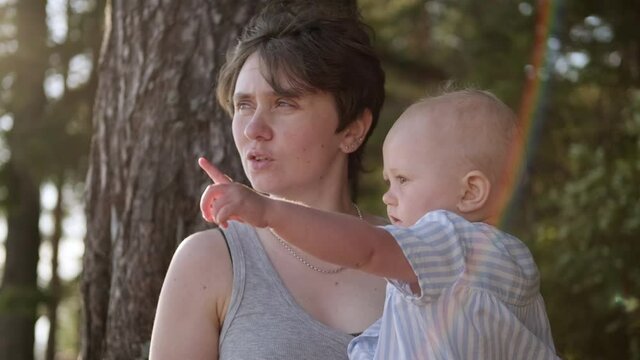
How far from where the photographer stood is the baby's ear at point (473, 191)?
2.07m

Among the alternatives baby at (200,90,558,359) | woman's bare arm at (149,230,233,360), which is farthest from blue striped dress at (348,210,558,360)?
woman's bare arm at (149,230,233,360)

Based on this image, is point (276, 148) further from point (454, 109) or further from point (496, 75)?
point (496, 75)

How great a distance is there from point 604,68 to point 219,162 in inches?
142

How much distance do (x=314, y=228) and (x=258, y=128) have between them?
82cm

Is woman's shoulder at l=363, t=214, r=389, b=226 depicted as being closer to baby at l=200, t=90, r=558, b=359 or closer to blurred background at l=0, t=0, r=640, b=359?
baby at l=200, t=90, r=558, b=359

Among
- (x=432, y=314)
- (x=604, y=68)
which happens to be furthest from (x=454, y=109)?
(x=604, y=68)

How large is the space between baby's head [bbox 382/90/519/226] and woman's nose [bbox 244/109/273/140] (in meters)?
0.54

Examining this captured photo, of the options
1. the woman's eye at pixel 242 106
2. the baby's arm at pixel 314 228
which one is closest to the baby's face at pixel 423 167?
the baby's arm at pixel 314 228

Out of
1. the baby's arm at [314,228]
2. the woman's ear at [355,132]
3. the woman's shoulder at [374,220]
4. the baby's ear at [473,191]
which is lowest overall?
the woman's shoulder at [374,220]

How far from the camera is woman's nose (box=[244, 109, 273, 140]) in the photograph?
257cm

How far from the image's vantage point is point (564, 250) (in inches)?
225

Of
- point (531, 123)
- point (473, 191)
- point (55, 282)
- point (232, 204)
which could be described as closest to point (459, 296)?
point (473, 191)

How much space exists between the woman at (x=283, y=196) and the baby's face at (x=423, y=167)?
1.86 feet

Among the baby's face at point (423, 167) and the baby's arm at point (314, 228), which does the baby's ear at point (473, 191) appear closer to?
the baby's face at point (423, 167)
